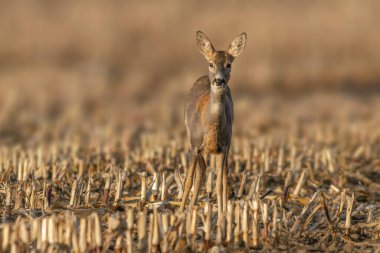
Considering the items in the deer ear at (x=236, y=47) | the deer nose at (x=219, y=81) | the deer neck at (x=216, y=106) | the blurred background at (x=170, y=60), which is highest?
the blurred background at (x=170, y=60)

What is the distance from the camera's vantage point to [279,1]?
33156 millimetres

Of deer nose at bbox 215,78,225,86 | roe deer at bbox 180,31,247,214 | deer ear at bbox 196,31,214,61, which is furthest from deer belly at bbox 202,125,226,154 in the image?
deer ear at bbox 196,31,214,61

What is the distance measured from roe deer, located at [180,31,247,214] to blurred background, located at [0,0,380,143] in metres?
9.02

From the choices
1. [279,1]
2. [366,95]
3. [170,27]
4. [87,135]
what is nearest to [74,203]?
[87,135]

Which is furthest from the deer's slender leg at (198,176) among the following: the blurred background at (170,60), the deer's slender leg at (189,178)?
the blurred background at (170,60)

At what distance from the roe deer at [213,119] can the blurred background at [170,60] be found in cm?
902

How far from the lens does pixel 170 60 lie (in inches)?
1115

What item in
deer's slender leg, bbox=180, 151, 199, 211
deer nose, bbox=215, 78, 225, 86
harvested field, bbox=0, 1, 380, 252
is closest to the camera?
harvested field, bbox=0, 1, 380, 252

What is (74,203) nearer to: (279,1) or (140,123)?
(140,123)

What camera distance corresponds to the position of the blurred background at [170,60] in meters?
21.2

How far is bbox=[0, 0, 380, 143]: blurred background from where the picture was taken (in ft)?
69.5

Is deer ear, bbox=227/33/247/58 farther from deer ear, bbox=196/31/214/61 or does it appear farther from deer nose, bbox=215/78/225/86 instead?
deer nose, bbox=215/78/225/86

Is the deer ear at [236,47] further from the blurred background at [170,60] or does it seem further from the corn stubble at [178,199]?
the blurred background at [170,60]

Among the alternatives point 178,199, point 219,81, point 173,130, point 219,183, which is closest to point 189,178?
point 219,183
